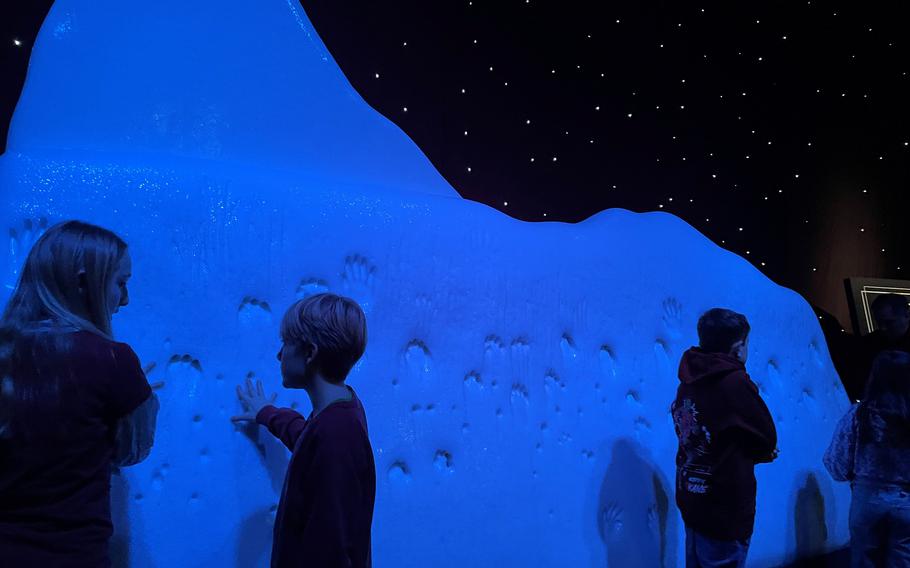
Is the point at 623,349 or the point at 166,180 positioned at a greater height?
the point at 166,180

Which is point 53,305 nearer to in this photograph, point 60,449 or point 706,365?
point 60,449

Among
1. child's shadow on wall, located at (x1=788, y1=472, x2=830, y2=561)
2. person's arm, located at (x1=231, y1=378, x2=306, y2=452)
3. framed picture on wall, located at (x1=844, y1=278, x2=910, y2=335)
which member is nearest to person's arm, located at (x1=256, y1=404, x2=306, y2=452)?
person's arm, located at (x1=231, y1=378, x2=306, y2=452)

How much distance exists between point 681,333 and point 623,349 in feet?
1.04

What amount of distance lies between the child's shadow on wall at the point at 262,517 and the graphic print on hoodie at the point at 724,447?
1.15 m

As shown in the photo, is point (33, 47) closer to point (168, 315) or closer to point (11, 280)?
point (11, 280)

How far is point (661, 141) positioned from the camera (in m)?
2.86

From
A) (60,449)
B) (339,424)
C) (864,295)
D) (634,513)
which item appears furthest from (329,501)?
(864,295)

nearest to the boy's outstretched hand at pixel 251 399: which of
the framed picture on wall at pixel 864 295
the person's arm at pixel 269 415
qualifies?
the person's arm at pixel 269 415

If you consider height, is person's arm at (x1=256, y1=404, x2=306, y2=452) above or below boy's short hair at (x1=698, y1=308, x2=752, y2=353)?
below

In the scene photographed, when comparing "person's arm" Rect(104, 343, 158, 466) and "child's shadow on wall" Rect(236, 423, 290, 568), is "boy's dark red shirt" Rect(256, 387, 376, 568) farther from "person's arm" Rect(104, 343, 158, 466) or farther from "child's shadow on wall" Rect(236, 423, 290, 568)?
"child's shadow on wall" Rect(236, 423, 290, 568)

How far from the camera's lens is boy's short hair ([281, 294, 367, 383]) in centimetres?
113

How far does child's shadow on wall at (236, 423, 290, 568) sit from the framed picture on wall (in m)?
2.98

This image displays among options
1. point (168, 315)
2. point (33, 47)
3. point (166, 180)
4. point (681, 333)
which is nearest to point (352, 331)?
point (168, 315)

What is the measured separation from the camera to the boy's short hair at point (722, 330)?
1.85m
